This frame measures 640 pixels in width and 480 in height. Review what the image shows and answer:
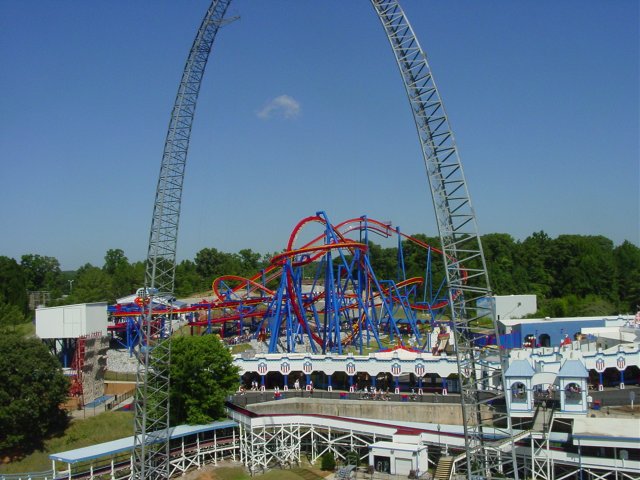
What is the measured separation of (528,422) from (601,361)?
1016 cm

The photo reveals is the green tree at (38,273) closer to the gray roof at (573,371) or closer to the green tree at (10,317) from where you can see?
the green tree at (10,317)

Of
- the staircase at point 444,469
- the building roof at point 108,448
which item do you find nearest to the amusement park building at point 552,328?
the staircase at point 444,469

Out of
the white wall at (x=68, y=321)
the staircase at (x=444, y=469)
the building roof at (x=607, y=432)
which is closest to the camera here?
the building roof at (x=607, y=432)

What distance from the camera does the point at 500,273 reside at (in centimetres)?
9600

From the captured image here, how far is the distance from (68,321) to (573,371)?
3390cm

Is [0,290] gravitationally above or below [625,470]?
above

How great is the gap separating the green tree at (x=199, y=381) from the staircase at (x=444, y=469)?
1181 cm

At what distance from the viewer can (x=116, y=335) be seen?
63625 millimetres

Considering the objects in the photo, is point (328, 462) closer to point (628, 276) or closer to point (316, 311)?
point (316, 311)

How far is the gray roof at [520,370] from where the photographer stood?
3095 centimetres

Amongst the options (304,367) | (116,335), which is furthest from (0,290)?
(304,367)

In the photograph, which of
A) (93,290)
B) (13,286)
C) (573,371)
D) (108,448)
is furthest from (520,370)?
(13,286)

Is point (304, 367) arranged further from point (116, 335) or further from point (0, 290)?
point (0, 290)

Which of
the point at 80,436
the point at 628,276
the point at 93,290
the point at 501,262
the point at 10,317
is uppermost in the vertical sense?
the point at 501,262
